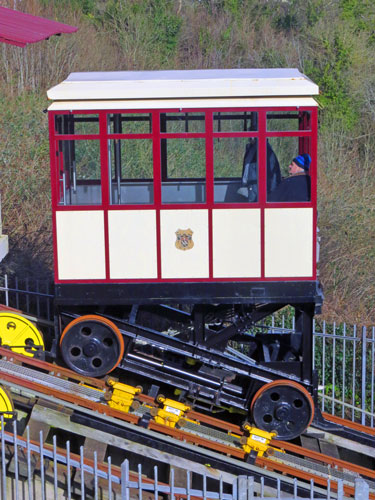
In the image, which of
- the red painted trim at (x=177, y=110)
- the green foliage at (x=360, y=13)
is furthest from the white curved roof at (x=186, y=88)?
the green foliage at (x=360, y=13)

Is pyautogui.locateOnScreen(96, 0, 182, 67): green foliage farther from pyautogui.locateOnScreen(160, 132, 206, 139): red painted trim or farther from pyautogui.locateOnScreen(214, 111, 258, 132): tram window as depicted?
pyautogui.locateOnScreen(160, 132, 206, 139): red painted trim

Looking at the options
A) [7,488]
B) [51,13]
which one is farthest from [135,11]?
[7,488]

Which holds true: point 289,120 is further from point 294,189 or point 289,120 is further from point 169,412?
point 169,412

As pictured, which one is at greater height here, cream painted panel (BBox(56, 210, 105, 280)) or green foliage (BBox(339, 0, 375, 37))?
green foliage (BBox(339, 0, 375, 37))

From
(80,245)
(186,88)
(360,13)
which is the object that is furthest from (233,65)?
(80,245)

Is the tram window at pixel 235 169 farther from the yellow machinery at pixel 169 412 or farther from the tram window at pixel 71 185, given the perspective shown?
the yellow machinery at pixel 169 412

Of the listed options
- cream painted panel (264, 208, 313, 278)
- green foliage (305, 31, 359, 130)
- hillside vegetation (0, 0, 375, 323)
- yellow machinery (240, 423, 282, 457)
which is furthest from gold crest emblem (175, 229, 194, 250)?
green foliage (305, 31, 359, 130)

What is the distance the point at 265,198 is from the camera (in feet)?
25.1

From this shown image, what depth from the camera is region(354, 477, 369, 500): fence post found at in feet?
16.4

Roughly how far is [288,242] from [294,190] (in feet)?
1.70

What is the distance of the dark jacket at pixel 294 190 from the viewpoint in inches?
302

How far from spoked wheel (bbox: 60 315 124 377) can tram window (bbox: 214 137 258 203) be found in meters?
1.85

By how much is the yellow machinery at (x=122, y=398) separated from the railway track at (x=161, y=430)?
62 millimetres

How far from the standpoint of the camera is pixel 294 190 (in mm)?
7688
